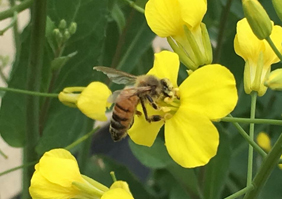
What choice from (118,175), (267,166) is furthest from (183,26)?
(118,175)

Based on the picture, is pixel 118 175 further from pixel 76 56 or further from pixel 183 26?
pixel 183 26

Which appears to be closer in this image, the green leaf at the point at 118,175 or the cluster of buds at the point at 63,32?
the cluster of buds at the point at 63,32

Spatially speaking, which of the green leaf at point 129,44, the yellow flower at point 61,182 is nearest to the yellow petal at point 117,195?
the yellow flower at point 61,182

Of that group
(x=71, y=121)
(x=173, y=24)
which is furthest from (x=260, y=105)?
(x=173, y=24)

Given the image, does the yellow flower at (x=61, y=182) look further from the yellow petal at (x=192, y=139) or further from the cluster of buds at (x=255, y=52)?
the cluster of buds at (x=255, y=52)

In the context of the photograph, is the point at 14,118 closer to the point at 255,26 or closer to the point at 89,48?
the point at 89,48

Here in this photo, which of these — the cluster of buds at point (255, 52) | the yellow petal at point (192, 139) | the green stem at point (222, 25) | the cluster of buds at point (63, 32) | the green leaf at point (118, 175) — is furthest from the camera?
the green leaf at point (118, 175)
